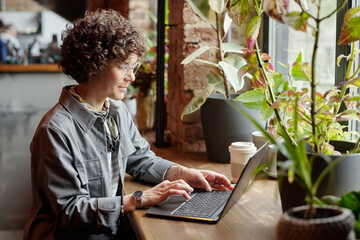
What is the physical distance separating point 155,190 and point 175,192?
8 centimetres

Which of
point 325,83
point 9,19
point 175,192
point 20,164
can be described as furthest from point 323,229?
point 9,19

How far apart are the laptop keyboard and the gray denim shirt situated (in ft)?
0.70

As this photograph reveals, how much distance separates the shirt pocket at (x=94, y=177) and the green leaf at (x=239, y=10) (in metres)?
0.67

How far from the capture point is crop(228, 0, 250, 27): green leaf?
1337 mm

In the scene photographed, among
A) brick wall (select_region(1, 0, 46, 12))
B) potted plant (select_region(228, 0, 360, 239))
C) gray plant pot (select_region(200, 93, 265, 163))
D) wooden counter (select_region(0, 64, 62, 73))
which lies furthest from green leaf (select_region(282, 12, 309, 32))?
brick wall (select_region(1, 0, 46, 12))

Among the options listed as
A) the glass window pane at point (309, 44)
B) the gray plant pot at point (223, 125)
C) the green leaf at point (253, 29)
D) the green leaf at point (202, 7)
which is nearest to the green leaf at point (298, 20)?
A: the green leaf at point (253, 29)

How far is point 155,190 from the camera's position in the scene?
4.86ft

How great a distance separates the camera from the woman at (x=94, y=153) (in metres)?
1.43

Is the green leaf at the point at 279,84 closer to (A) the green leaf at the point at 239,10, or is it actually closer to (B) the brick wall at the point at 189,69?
(A) the green leaf at the point at 239,10

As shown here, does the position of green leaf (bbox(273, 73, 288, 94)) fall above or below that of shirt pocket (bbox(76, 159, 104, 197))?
above

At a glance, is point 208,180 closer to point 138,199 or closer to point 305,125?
point 138,199

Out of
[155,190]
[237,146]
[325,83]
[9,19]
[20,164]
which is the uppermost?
[9,19]

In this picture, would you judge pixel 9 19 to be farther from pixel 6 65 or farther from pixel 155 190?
pixel 155 190

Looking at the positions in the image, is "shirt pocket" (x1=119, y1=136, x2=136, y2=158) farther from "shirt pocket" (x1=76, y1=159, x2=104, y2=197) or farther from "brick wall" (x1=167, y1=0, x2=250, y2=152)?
"brick wall" (x1=167, y1=0, x2=250, y2=152)
